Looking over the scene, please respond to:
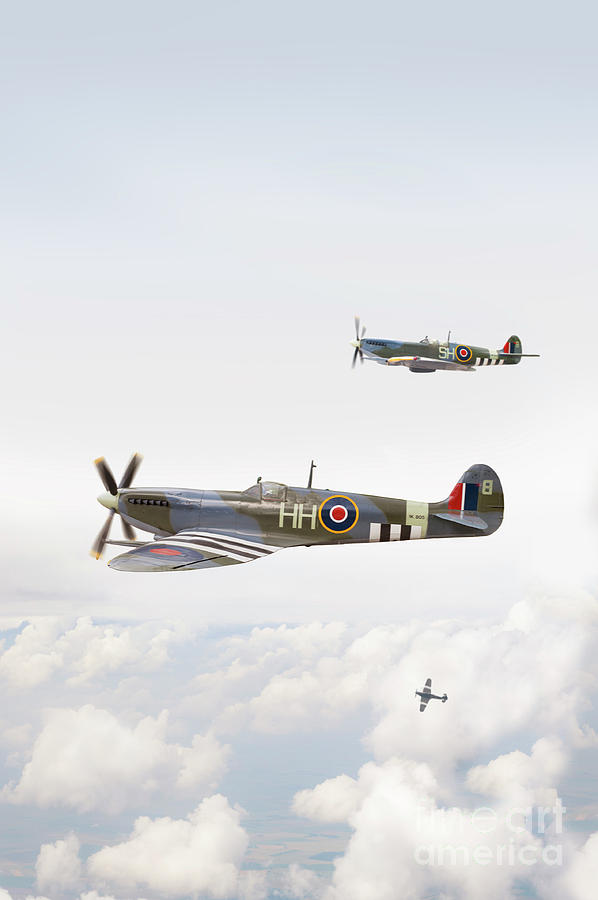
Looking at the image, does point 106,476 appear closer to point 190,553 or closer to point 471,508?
point 190,553

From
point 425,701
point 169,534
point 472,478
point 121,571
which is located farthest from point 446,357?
point 425,701

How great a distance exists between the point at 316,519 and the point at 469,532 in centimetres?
559

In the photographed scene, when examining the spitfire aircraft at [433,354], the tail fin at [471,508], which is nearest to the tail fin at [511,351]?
the spitfire aircraft at [433,354]

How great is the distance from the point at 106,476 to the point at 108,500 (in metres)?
0.93

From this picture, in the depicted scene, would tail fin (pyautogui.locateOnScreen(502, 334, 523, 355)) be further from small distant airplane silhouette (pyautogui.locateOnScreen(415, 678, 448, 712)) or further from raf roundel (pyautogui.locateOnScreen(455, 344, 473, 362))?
small distant airplane silhouette (pyautogui.locateOnScreen(415, 678, 448, 712))

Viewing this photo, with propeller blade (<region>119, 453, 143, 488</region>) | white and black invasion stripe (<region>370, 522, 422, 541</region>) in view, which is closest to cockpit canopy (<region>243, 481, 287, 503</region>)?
white and black invasion stripe (<region>370, 522, 422, 541</region>)

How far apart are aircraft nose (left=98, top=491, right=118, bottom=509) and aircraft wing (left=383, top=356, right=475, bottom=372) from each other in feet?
58.1

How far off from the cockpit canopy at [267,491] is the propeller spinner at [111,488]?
4.78m

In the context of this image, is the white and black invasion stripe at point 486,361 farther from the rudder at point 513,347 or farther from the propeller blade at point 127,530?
the propeller blade at point 127,530

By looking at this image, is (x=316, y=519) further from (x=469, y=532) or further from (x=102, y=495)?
(x=102, y=495)

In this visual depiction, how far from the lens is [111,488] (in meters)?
30.6

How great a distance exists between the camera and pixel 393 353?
142ft

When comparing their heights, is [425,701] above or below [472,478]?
below

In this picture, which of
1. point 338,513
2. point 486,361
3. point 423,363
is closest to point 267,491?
point 338,513
